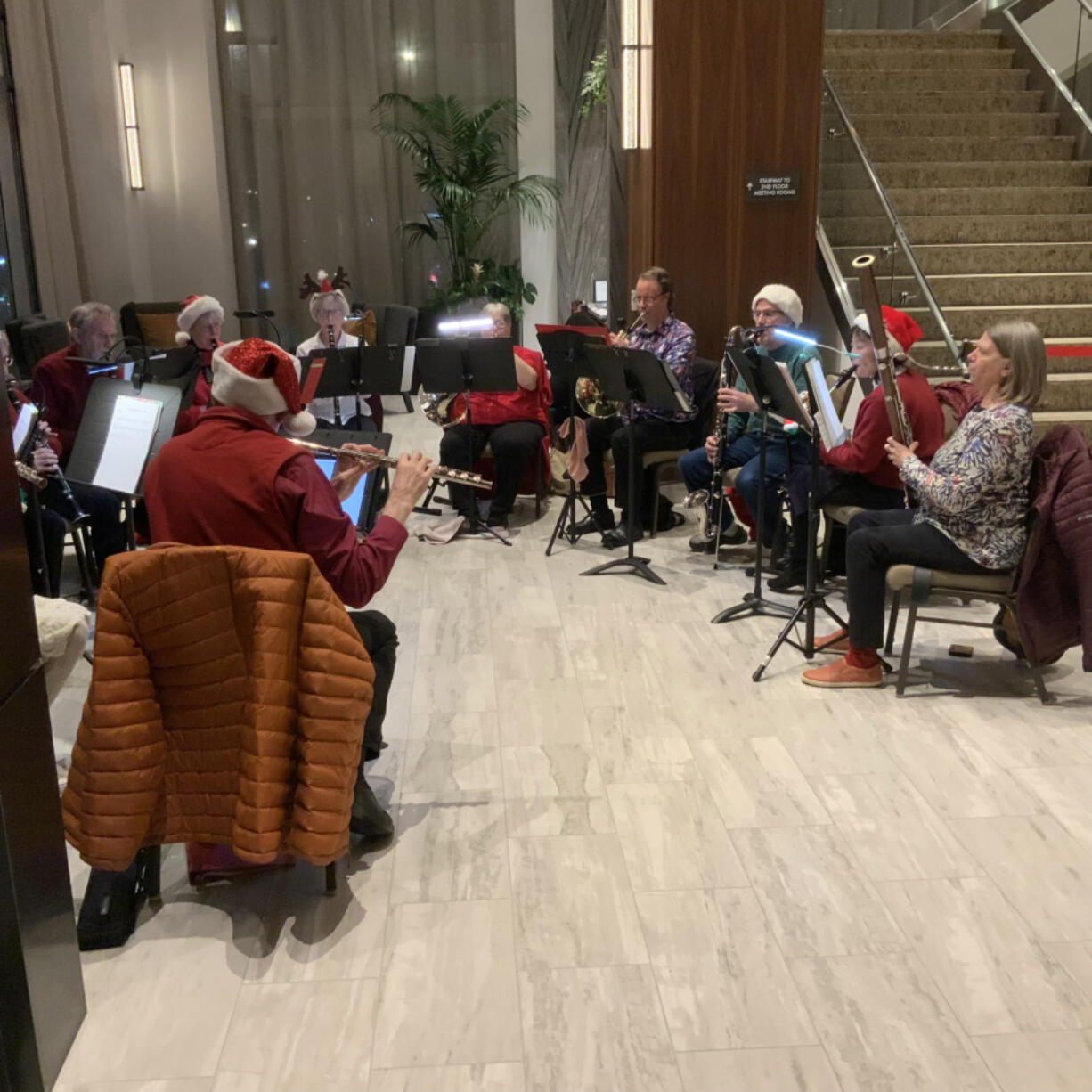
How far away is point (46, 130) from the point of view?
29.1 feet

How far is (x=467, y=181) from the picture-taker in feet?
34.9

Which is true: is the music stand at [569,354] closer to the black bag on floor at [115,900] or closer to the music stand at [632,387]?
the music stand at [632,387]

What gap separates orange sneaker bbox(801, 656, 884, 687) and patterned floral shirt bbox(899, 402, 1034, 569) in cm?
53

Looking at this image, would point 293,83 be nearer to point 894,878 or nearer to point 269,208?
point 269,208

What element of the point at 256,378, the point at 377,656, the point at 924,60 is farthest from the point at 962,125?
the point at 256,378

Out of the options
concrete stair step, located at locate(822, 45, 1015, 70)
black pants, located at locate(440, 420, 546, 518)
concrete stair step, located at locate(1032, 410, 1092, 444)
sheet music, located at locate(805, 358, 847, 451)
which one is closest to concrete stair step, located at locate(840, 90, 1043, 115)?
concrete stair step, located at locate(822, 45, 1015, 70)

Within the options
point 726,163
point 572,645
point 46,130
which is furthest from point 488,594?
point 46,130

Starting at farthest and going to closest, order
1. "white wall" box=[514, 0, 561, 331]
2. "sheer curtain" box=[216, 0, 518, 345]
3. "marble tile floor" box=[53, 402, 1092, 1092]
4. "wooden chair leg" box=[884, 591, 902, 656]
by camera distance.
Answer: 1. "sheer curtain" box=[216, 0, 518, 345]
2. "white wall" box=[514, 0, 561, 331]
3. "wooden chair leg" box=[884, 591, 902, 656]
4. "marble tile floor" box=[53, 402, 1092, 1092]

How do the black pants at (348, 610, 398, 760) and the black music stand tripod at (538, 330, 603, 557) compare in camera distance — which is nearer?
the black pants at (348, 610, 398, 760)

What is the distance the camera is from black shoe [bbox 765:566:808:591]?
5010 mm

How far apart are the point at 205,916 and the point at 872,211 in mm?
5611

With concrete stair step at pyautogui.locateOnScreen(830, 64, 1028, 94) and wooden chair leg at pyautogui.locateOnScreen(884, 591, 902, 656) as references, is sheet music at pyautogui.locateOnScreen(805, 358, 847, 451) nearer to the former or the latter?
wooden chair leg at pyautogui.locateOnScreen(884, 591, 902, 656)

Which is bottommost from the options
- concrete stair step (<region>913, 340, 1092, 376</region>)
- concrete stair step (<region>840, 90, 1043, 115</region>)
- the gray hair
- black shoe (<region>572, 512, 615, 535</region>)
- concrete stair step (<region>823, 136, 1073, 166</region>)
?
black shoe (<region>572, 512, 615, 535</region>)

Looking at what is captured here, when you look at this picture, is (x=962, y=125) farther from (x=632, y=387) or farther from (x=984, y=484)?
(x=984, y=484)
